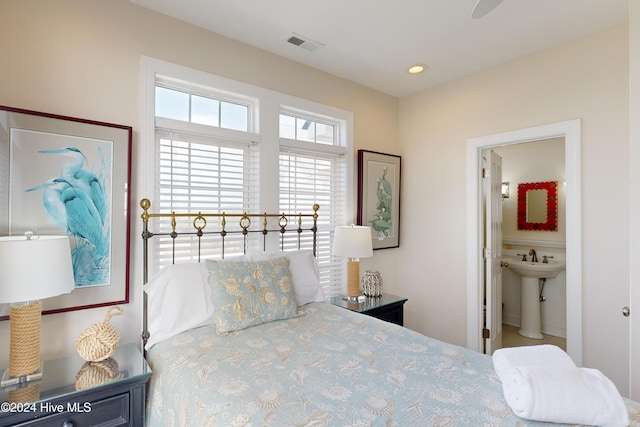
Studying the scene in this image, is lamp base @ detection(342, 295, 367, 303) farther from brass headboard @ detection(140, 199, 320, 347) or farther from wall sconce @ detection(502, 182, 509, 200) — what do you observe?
wall sconce @ detection(502, 182, 509, 200)

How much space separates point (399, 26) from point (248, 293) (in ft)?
6.81

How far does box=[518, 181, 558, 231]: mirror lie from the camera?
4008 mm

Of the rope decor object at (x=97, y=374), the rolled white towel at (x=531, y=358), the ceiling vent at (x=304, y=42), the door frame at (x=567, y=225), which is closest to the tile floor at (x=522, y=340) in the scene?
the door frame at (x=567, y=225)

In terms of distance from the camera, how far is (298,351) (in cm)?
162

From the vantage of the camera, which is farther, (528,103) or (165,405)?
(528,103)

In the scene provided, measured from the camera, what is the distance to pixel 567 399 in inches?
41.5

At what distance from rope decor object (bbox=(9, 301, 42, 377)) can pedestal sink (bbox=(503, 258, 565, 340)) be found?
433 cm

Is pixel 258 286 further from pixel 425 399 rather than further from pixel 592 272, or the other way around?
pixel 592 272

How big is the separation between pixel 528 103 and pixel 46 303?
11.9 ft

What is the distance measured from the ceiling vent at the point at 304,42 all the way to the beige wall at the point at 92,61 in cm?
36

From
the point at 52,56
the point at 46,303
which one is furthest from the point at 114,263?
the point at 52,56

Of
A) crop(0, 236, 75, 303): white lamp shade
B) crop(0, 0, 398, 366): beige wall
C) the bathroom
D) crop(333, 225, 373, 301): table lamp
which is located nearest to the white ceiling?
crop(0, 0, 398, 366): beige wall

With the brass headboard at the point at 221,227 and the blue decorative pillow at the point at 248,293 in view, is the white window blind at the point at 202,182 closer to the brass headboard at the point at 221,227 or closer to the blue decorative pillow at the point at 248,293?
the brass headboard at the point at 221,227

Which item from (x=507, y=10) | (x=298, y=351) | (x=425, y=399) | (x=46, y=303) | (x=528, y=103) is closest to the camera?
(x=425, y=399)
